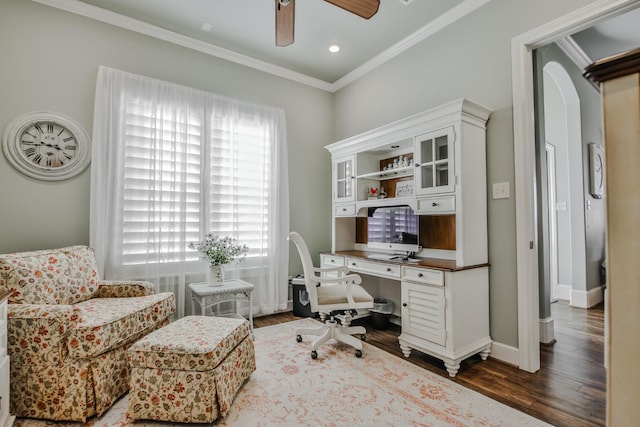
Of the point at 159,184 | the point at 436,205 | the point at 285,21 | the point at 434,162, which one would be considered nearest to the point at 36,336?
the point at 159,184

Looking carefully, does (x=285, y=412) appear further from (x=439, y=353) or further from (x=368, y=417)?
(x=439, y=353)

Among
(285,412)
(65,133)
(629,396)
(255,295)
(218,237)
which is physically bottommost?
(285,412)

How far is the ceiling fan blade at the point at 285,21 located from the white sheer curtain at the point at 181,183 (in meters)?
1.53

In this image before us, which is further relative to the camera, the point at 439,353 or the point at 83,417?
the point at 439,353

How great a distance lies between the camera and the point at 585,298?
3.88 meters

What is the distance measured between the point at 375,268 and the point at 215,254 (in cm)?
155

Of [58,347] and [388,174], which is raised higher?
[388,174]

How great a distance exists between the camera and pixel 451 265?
2.43 m

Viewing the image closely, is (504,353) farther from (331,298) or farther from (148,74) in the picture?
(148,74)

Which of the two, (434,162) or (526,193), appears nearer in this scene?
(526,193)

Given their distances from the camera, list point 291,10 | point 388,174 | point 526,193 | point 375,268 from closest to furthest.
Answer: point 291,10
point 526,193
point 375,268
point 388,174

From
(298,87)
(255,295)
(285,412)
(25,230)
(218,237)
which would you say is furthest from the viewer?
(298,87)

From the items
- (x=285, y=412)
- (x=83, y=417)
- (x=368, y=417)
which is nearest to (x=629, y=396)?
(x=368, y=417)

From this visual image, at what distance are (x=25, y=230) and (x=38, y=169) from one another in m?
0.51
